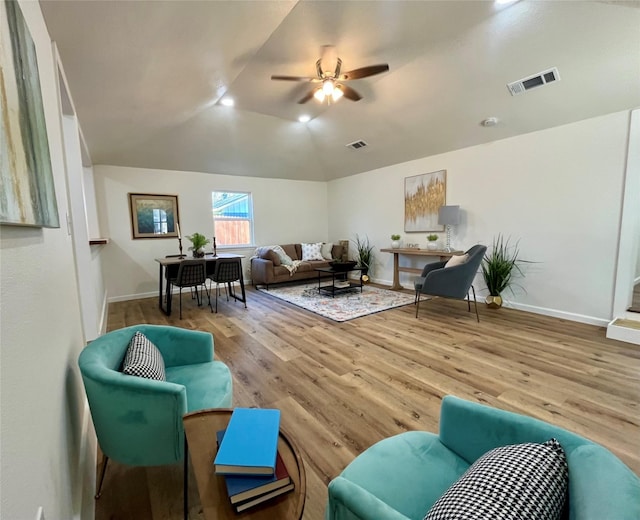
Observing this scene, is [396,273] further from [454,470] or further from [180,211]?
[454,470]

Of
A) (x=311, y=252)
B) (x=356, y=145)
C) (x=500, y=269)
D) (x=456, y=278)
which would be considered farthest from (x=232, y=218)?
(x=500, y=269)

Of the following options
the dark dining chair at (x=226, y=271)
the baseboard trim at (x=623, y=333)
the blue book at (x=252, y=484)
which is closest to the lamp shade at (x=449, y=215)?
the baseboard trim at (x=623, y=333)

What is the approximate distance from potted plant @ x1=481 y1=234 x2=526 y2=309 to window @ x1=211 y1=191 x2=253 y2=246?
15.4 ft

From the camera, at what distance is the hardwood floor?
5.15ft

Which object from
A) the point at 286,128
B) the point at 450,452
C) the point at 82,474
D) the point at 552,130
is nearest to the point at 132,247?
the point at 286,128

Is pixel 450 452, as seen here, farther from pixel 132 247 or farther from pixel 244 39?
pixel 132 247

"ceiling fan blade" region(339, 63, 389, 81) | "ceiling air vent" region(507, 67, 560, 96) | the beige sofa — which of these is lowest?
the beige sofa

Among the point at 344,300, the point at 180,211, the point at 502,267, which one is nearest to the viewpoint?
the point at 502,267

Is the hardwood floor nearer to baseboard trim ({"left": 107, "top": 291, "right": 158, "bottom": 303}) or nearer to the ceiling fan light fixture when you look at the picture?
baseboard trim ({"left": 107, "top": 291, "right": 158, "bottom": 303})

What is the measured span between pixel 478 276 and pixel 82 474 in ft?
16.1

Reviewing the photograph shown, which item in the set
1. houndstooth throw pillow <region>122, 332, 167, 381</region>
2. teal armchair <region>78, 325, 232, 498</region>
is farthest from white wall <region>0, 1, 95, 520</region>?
houndstooth throw pillow <region>122, 332, 167, 381</region>

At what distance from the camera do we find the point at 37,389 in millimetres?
877

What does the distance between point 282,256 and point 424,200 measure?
9.78 ft

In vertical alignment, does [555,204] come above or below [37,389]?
above
